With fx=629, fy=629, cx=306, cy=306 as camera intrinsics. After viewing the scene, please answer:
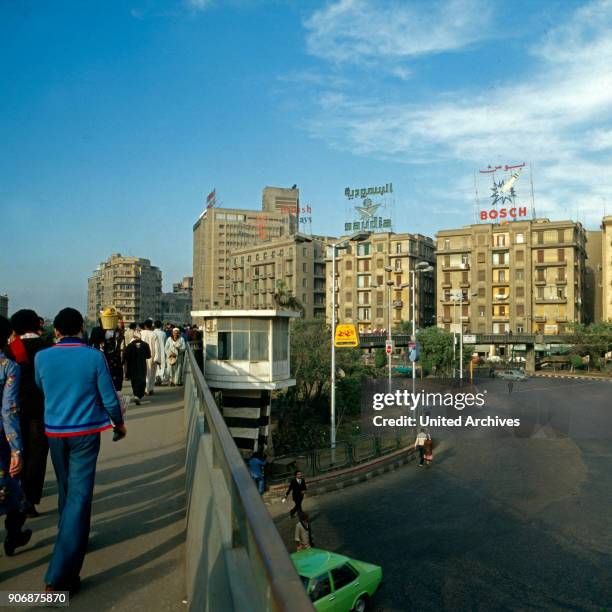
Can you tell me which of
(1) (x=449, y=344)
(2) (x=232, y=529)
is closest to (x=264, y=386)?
(2) (x=232, y=529)

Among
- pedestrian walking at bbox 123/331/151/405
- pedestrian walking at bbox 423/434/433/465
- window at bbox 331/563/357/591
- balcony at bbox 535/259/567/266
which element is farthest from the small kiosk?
balcony at bbox 535/259/567/266

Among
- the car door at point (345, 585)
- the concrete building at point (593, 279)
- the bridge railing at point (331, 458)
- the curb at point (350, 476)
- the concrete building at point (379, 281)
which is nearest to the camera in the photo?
the car door at point (345, 585)

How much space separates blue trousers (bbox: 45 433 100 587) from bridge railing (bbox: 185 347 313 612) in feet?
2.06

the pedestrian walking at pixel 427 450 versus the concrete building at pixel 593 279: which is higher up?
the concrete building at pixel 593 279

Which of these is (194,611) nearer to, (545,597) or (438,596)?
(438,596)

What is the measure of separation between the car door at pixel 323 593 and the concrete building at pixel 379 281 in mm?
79632

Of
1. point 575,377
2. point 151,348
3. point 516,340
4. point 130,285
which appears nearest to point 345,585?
point 151,348

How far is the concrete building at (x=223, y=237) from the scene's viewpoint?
5527 inches

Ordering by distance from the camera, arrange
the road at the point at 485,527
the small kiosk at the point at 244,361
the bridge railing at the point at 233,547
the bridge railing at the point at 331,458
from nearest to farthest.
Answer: the bridge railing at the point at 233,547 → the road at the point at 485,527 → the bridge railing at the point at 331,458 → the small kiosk at the point at 244,361

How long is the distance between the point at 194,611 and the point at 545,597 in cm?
1203

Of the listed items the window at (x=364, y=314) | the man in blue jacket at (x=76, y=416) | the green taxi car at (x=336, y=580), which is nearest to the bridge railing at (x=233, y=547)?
the man in blue jacket at (x=76, y=416)

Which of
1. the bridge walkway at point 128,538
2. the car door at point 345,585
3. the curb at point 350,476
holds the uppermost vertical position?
the bridge walkway at point 128,538

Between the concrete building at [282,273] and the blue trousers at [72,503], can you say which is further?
the concrete building at [282,273]

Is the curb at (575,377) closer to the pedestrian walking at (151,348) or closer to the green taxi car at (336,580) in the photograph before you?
the pedestrian walking at (151,348)
